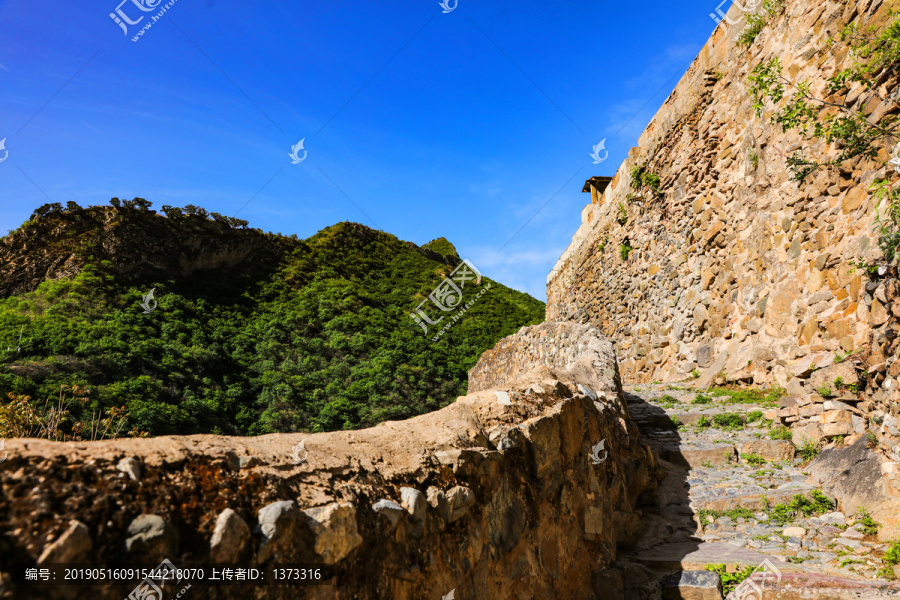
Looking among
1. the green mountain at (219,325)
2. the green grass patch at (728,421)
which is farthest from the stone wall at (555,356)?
the green mountain at (219,325)

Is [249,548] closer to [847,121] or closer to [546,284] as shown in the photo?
[847,121]

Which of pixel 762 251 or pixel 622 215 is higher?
pixel 622 215

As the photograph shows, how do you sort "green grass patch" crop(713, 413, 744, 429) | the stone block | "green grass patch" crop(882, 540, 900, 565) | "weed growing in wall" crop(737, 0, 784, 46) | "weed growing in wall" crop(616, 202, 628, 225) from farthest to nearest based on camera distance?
"weed growing in wall" crop(616, 202, 628, 225) < "weed growing in wall" crop(737, 0, 784, 46) < "green grass patch" crop(713, 413, 744, 429) < the stone block < "green grass patch" crop(882, 540, 900, 565)

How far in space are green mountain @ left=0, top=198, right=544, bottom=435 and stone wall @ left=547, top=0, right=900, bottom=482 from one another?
28.6ft

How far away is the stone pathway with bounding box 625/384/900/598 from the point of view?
3.06m

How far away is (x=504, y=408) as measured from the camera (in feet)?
9.18

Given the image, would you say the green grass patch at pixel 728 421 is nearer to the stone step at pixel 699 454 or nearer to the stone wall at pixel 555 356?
the stone step at pixel 699 454

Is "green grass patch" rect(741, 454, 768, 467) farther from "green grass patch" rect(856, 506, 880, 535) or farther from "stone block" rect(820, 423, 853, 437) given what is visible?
"green grass patch" rect(856, 506, 880, 535)

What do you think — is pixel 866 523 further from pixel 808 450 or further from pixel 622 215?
pixel 622 215

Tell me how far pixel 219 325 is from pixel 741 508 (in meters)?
16.9

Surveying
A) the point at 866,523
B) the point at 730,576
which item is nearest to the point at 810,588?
the point at 730,576

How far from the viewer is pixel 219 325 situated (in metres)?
17.4

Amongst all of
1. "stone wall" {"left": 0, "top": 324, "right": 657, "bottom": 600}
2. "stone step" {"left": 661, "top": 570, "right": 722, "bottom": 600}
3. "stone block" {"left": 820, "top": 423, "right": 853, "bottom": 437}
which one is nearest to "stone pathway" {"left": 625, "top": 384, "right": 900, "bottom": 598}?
"stone step" {"left": 661, "top": 570, "right": 722, "bottom": 600}

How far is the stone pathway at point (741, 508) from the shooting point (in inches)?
120
